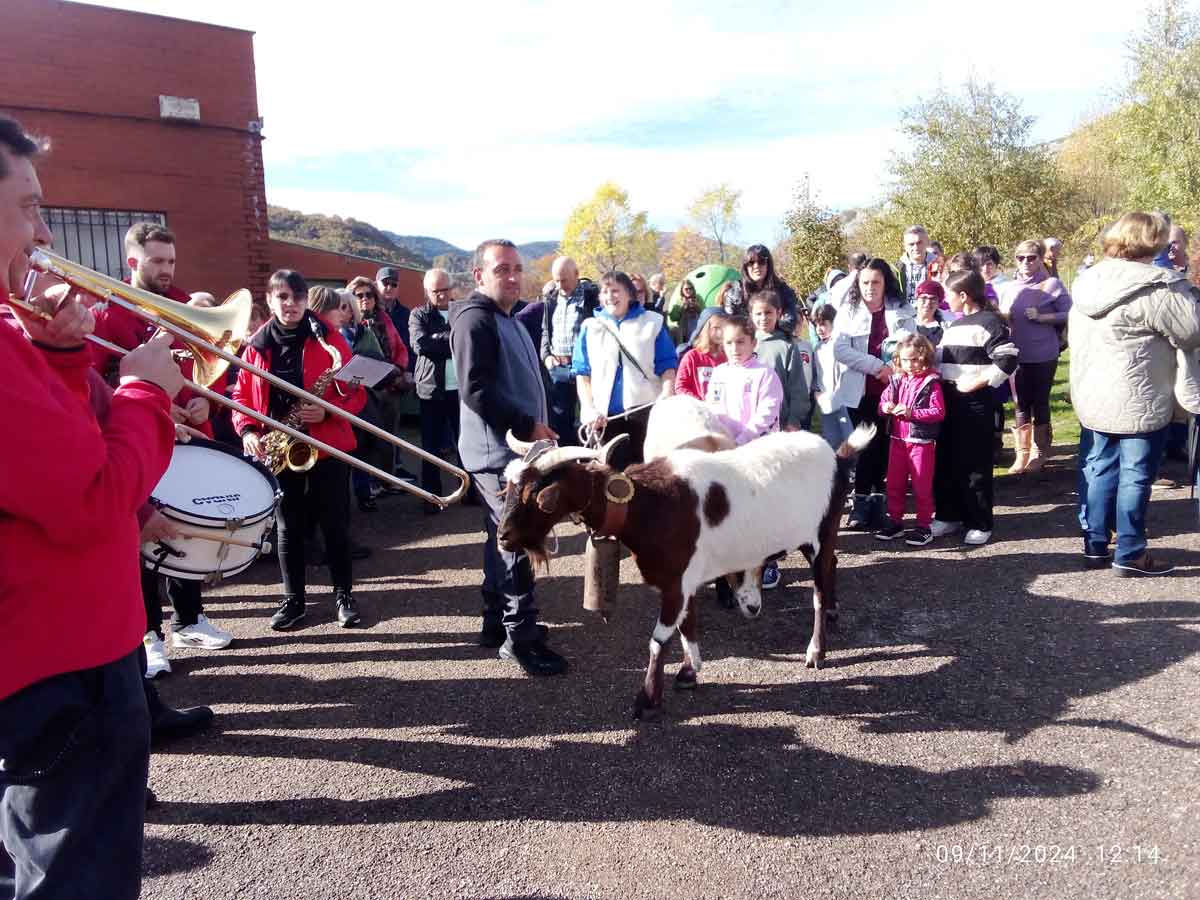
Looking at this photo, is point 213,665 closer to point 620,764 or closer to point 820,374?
point 620,764

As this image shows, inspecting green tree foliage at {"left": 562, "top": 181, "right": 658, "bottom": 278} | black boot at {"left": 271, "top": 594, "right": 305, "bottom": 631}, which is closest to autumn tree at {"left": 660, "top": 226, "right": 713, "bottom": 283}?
green tree foliage at {"left": 562, "top": 181, "right": 658, "bottom": 278}

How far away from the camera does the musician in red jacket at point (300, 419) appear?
5133 mm

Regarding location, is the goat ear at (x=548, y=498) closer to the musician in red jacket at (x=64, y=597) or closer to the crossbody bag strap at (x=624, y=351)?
the musician in red jacket at (x=64, y=597)

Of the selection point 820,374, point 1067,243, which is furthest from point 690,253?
point 820,374

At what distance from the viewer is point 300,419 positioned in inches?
201

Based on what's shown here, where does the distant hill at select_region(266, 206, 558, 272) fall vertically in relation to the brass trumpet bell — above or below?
above

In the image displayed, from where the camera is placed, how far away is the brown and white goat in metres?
3.76

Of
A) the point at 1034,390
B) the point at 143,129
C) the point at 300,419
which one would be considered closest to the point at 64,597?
the point at 300,419

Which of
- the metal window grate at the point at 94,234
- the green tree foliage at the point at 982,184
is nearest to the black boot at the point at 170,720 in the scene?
the metal window grate at the point at 94,234

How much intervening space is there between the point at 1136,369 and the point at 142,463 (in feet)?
19.7

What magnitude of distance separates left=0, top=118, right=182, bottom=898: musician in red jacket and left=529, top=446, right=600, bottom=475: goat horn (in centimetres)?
194

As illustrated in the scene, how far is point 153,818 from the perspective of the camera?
11.3 feet

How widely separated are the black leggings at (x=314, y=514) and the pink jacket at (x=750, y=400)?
2825mm

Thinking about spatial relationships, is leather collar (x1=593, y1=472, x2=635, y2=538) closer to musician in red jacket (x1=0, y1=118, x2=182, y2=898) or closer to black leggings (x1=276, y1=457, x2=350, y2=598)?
musician in red jacket (x1=0, y1=118, x2=182, y2=898)
